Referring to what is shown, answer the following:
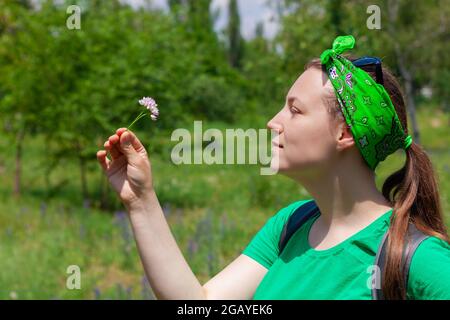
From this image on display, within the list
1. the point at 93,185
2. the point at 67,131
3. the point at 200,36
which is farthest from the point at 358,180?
the point at 200,36

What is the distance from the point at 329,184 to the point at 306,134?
13cm

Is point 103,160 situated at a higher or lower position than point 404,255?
higher

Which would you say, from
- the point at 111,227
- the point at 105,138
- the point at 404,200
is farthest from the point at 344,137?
the point at 105,138

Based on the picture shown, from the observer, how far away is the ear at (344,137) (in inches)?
59.1

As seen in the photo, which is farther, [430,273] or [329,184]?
[329,184]

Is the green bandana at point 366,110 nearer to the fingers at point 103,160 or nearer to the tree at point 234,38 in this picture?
the fingers at point 103,160

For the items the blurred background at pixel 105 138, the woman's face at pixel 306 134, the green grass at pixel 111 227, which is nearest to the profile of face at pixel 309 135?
the woman's face at pixel 306 134

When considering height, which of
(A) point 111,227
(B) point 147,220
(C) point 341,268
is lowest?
(A) point 111,227

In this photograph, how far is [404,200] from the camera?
1.50 m

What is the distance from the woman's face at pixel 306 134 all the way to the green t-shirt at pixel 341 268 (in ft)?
0.60

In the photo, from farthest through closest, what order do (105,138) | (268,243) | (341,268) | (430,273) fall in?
(105,138) → (268,243) → (341,268) → (430,273)

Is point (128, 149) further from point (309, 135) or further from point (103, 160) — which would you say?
point (309, 135)

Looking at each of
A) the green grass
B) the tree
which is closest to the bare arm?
the green grass

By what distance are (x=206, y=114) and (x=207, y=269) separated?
16325 mm
